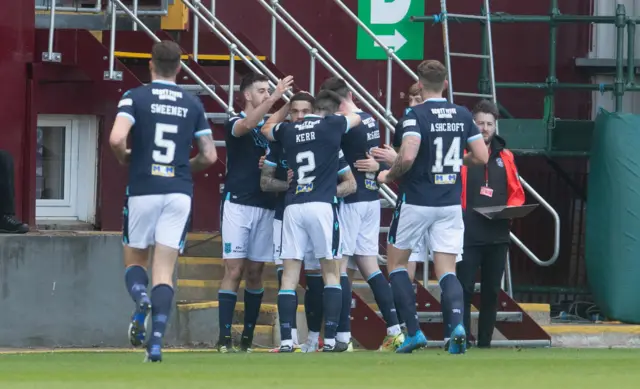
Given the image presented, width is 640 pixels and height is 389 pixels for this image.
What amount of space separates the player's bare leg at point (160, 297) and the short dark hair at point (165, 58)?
109cm

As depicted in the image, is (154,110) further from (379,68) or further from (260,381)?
(379,68)

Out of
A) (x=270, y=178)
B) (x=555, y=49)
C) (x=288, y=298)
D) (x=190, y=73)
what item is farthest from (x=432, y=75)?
(x=555, y=49)

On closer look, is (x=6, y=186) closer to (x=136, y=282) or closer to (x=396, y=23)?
(x=136, y=282)

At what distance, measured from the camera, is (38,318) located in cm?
1250

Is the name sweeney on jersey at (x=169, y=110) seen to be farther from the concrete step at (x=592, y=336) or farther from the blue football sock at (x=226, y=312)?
the concrete step at (x=592, y=336)

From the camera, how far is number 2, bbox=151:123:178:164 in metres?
9.39

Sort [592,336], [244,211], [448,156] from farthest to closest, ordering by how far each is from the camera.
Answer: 1. [592,336]
2. [244,211]
3. [448,156]

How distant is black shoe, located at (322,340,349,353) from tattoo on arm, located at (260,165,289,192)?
125 cm

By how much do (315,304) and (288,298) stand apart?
27.2 inches

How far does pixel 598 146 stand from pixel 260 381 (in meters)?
7.59

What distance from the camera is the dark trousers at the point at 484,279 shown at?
12.5 m

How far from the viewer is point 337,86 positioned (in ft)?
38.0

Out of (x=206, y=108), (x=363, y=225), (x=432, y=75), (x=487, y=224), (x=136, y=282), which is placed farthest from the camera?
(x=206, y=108)

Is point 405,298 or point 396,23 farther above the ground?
point 396,23
